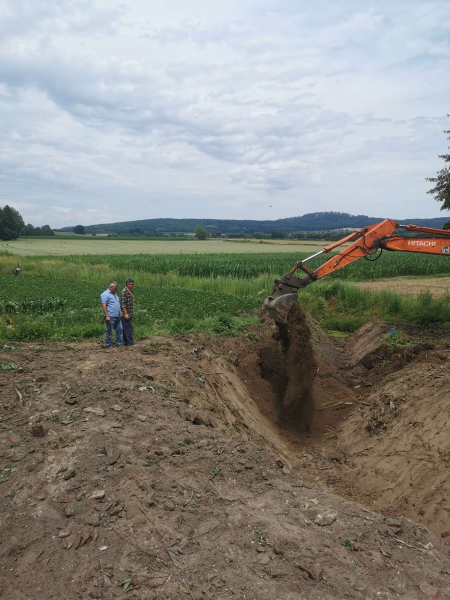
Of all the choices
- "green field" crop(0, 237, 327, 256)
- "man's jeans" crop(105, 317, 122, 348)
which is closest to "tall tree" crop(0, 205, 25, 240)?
"green field" crop(0, 237, 327, 256)

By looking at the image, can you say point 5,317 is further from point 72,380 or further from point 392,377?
point 392,377

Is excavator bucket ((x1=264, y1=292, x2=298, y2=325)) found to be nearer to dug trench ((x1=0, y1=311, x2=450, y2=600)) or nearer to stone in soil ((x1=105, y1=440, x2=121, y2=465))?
dug trench ((x1=0, y1=311, x2=450, y2=600))

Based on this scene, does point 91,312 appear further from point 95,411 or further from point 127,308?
point 95,411

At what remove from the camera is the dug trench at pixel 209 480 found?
3.60 metres

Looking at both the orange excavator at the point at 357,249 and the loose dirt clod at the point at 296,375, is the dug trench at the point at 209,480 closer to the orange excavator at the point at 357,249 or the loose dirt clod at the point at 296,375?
the loose dirt clod at the point at 296,375

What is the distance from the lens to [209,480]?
4762mm

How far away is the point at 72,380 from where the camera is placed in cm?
728

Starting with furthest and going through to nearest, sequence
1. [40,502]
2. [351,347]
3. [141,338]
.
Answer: [351,347] < [141,338] < [40,502]

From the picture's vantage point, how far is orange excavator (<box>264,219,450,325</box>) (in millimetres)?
9484

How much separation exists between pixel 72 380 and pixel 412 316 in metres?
12.1

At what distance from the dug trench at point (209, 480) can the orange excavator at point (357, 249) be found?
81 centimetres

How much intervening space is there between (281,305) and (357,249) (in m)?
2.46

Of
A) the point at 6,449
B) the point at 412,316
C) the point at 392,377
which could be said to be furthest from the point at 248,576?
the point at 412,316

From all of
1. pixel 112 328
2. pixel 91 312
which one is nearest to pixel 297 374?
pixel 112 328
